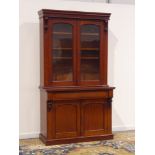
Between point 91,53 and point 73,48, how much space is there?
1.11 feet

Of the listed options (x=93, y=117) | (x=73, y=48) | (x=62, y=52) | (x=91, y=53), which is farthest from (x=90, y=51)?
(x=93, y=117)

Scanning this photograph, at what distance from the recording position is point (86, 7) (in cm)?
509

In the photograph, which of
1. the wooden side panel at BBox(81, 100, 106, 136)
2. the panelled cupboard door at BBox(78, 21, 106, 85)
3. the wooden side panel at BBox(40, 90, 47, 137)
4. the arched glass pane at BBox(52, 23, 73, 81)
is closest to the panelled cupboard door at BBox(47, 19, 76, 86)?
the arched glass pane at BBox(52, 23, 73, 81)

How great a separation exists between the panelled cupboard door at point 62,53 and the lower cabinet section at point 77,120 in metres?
0.35

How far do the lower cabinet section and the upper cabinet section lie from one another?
31cm

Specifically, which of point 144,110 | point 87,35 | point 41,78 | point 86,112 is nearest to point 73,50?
point 87,35

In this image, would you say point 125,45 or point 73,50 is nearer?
point 73,50

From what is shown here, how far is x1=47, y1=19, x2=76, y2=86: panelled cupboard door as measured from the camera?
14.8ft

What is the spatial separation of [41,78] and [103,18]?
138cm

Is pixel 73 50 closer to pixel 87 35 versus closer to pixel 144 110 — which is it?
pixel 87 35

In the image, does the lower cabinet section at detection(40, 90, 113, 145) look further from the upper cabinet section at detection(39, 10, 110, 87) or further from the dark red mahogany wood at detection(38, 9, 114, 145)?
the upper cabinet section at detection(39, 10, 110, 87)

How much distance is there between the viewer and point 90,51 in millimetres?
4785

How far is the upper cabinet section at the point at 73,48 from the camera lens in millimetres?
4477

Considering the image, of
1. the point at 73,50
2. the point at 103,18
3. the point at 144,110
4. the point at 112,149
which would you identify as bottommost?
the point at 112,149
